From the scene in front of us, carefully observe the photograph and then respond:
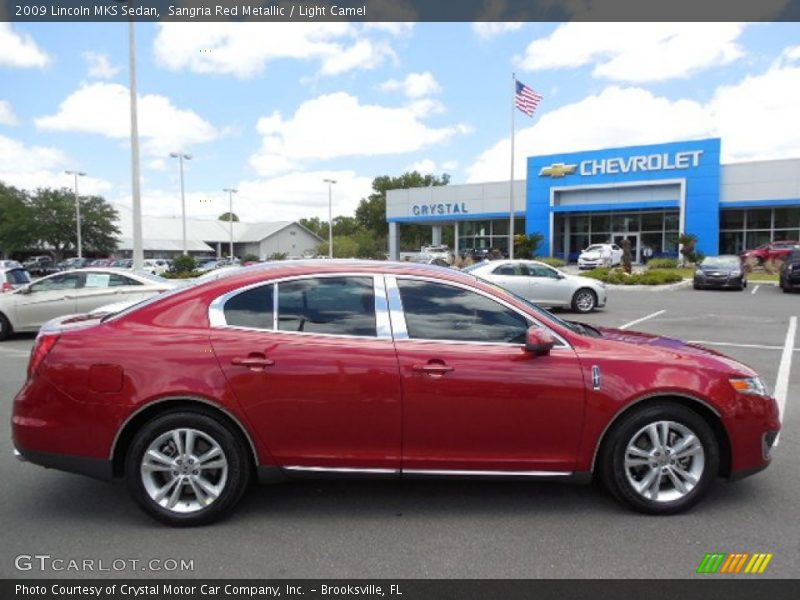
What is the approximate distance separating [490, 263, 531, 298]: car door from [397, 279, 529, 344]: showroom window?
11.5m

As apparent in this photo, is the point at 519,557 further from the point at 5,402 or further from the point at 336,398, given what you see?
the point at 5,402

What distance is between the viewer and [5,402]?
6.49 m

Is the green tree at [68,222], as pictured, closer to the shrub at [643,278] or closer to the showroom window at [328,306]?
the shrub at [643,278]

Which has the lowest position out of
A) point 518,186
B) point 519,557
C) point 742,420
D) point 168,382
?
point 519,557

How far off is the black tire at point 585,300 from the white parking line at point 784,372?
Answer: 14.8ft

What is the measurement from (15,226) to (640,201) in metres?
57.6

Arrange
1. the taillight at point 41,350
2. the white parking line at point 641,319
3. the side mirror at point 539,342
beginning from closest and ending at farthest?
the side mirror at point 539,342 < the taillight at point 41,350 < the white parking line at point 641,319

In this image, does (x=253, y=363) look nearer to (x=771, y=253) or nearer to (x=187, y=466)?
(x=187, y=466)

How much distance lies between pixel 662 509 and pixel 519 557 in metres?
1.10

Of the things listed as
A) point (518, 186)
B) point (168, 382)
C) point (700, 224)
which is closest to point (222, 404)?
point (168, 382)

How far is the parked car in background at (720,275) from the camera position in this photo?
73.7 feet

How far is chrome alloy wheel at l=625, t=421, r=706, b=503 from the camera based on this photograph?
12.0 feet

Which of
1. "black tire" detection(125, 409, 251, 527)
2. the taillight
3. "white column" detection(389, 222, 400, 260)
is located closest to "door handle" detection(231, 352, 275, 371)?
"black tire" detection(125, 409, 251, 527)

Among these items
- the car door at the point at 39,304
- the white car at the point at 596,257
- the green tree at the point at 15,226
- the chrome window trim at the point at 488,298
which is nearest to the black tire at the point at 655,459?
the chrome window trim at the point at 488,298
